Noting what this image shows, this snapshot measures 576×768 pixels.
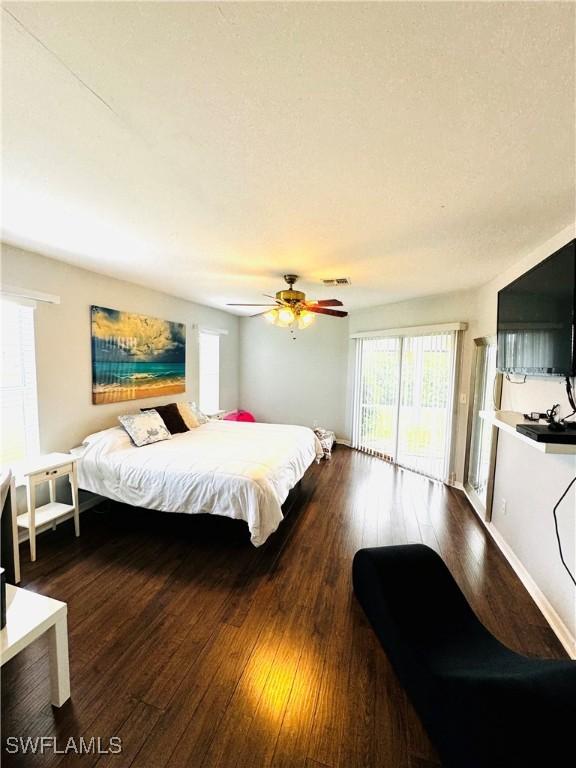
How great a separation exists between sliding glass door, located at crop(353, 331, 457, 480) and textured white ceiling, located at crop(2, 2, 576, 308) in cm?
204

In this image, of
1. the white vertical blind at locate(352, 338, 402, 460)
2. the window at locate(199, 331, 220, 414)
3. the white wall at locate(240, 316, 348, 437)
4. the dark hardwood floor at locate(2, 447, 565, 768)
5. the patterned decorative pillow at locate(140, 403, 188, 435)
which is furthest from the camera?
the white wall at locate(240, 316, 348, 437)

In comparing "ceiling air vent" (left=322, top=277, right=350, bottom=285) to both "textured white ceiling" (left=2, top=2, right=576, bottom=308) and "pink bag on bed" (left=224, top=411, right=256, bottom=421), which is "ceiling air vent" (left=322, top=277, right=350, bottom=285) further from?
"pink bag on bed" (left=224, top=411, right=256, bottom=421)

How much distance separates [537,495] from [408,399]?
2470mm

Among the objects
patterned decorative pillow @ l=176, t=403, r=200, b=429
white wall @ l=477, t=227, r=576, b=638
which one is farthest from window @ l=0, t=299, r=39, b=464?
white wall @ l=477, t=227, r=576, b=638

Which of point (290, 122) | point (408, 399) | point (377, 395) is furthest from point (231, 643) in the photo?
point (377, 395)

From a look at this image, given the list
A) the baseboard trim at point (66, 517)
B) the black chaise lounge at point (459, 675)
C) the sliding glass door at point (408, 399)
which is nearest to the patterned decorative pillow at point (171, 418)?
the baseboard trim at point (66, 517)

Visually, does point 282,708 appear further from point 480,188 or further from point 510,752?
point 480,188

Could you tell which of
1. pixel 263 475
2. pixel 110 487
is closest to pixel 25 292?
pixel 110 487

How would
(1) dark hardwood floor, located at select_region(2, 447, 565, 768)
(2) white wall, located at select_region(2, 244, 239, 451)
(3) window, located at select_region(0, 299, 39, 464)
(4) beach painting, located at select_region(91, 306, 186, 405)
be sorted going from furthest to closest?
(4) beach painting, located at select_region(91, 306, 186, 405), (2) white wall, located at select_region(2, 244, 239, 451), (3) window, located at select_region(0, 299, 39, 464), (1) dark hardwood floor, located at select_region(2, 447, 565, 768)

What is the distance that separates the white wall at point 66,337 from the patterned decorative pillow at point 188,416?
52cm

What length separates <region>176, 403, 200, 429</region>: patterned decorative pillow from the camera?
4.08 metres

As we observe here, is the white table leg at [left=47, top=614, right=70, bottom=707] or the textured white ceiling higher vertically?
the textured white ceiling

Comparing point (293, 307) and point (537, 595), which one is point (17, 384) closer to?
point (293, 307)

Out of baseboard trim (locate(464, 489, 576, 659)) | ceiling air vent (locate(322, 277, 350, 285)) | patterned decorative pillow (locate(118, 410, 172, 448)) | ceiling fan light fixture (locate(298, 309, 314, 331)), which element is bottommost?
baseboard trim (locate(464, 489, 576, 659))
